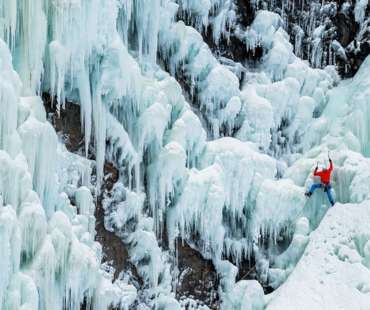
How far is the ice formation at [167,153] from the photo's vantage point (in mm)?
9789

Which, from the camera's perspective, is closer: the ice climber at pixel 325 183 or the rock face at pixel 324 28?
the ice climber at pixel 325 183

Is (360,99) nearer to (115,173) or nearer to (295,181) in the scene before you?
(295,181)

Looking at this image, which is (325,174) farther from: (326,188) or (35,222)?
(35,222)

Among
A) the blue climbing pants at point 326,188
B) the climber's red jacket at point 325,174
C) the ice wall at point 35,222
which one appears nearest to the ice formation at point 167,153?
the ice wall at point 35,222

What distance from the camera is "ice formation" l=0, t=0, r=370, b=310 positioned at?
9.79 meters

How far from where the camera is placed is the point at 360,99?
13.9 meters

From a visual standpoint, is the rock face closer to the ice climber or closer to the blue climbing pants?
the ice climber

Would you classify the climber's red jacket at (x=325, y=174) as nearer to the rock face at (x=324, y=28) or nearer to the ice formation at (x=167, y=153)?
the ice formation at (x=167, y=153)

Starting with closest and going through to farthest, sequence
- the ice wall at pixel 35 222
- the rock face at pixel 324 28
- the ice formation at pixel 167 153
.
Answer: the ice wall at pixel 35 222 < the ice formation at pixel 167 153 < the rock face at pixel 324 28

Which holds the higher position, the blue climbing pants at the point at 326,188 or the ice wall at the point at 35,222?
the ice wall at the point at 35,222

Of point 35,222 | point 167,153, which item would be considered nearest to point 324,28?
point 167,153

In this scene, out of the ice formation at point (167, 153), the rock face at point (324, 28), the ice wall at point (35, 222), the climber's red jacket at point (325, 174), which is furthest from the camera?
the rock face at point (324, 28)

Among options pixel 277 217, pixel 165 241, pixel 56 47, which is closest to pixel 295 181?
pixel 277 217

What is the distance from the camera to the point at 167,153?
11.6 meters
